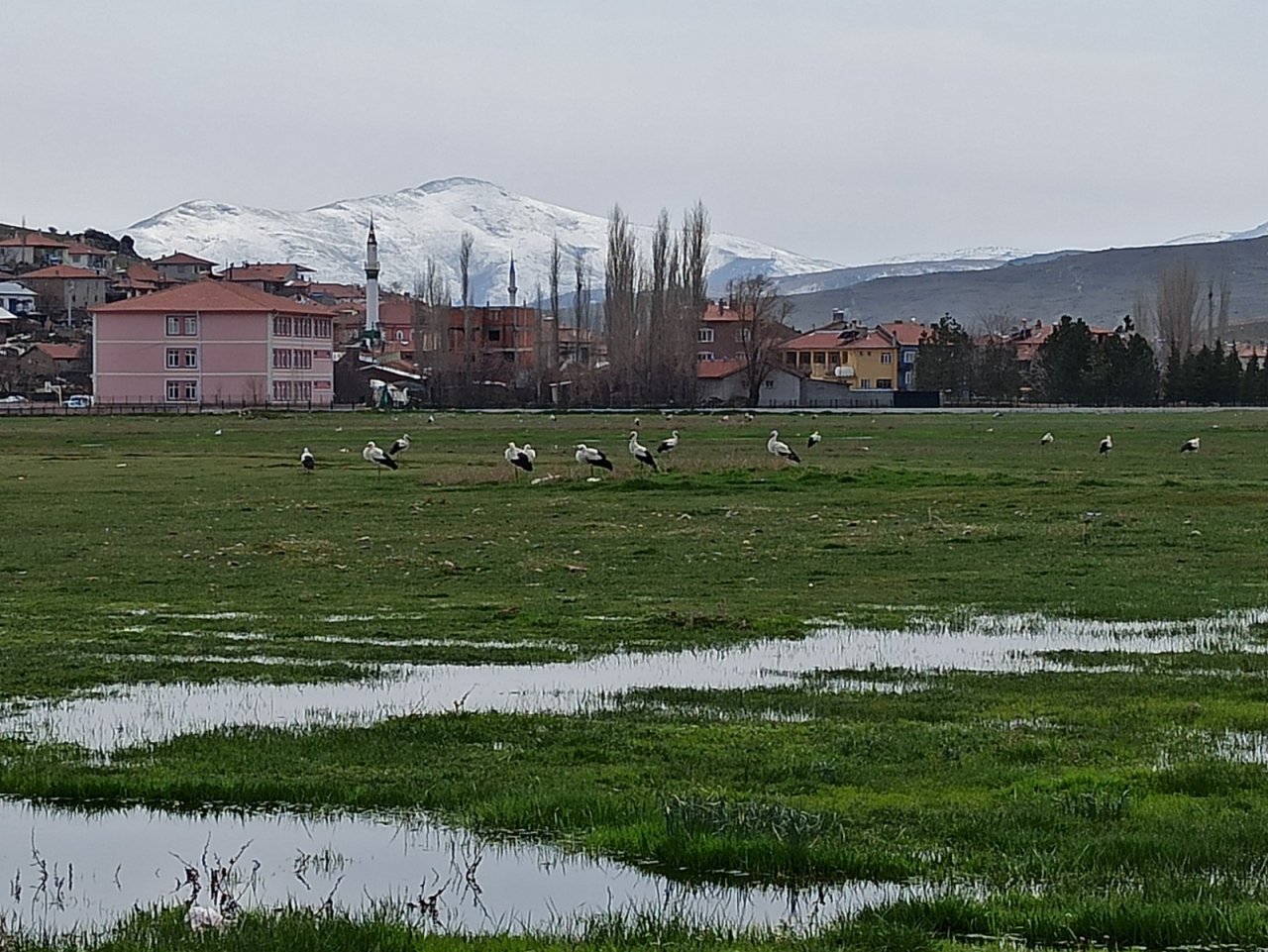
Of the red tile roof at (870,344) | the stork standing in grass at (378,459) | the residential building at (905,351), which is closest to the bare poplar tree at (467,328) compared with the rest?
the red tile roof at (870,344)

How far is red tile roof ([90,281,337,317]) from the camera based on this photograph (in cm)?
12962

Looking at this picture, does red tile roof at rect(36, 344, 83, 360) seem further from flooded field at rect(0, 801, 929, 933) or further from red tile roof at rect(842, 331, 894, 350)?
flooded field at rect(0, 801, 929, 933)

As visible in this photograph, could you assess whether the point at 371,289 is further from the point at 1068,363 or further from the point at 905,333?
the point at 1068,363

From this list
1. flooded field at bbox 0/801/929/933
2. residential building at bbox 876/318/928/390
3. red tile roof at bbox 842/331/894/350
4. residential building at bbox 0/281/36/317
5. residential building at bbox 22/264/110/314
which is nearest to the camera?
flooded field at bbox 0/801/929/933

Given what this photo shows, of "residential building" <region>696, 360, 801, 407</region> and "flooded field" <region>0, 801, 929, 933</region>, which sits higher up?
"residential building" <region>696, 360, 801, 407</region>

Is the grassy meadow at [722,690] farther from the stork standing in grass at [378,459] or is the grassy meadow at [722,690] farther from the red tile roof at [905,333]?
the red tile roof at [905,333]

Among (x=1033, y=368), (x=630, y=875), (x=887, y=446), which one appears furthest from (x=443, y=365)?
(x=630, y=875)

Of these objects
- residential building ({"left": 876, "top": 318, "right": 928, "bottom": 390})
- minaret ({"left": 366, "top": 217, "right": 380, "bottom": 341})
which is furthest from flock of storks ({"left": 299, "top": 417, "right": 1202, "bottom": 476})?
residential building ({"left": 876, "top": 318, "right": 928, "bottom": 390})

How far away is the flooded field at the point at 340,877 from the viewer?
781cm

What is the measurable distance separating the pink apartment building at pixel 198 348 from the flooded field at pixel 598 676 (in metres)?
115

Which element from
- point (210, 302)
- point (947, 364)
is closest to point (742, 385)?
point (947, 364)

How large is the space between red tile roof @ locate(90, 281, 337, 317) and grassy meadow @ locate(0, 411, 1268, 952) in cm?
9258

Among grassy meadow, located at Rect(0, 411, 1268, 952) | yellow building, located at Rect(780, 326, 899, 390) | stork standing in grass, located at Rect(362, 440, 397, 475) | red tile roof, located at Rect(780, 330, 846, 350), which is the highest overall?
red tile roof, located at Rect(780, 330, 846, 350)

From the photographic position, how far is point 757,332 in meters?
136
